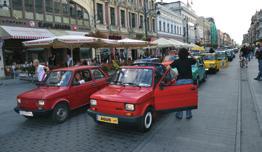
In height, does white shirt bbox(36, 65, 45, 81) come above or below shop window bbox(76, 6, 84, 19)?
below

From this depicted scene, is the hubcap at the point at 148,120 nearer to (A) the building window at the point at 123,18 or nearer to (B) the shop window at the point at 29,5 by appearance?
(B) the shop window at the point at 29,5

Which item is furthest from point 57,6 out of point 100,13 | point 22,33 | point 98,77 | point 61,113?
point 61,113

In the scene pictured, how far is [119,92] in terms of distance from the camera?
236 inches

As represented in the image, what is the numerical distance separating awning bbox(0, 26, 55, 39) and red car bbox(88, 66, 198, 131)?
13185 mm

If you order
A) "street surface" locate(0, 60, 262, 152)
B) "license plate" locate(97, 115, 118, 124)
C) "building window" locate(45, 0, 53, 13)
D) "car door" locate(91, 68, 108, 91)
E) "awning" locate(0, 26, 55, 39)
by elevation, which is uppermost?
"building window" locate(45, 0, 53, 13)

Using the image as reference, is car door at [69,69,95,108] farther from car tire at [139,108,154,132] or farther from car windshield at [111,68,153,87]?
car tire at [139,108,154,132]

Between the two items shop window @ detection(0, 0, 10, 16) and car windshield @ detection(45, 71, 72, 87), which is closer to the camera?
car windshield @ detection(45, 71, 72, 87)

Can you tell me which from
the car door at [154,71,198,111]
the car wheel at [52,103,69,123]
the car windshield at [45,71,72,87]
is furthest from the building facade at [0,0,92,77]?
the car door at [154,71,198,111]

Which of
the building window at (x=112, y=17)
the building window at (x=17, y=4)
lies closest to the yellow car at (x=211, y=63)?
the building window at (x=17, y=4)

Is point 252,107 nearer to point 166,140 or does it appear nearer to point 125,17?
point 166,140

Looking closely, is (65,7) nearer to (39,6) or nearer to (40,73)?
(39,6)

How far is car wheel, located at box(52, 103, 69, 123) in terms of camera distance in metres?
6.70

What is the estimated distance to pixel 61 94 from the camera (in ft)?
22.4

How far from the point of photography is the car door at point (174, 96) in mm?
6168
